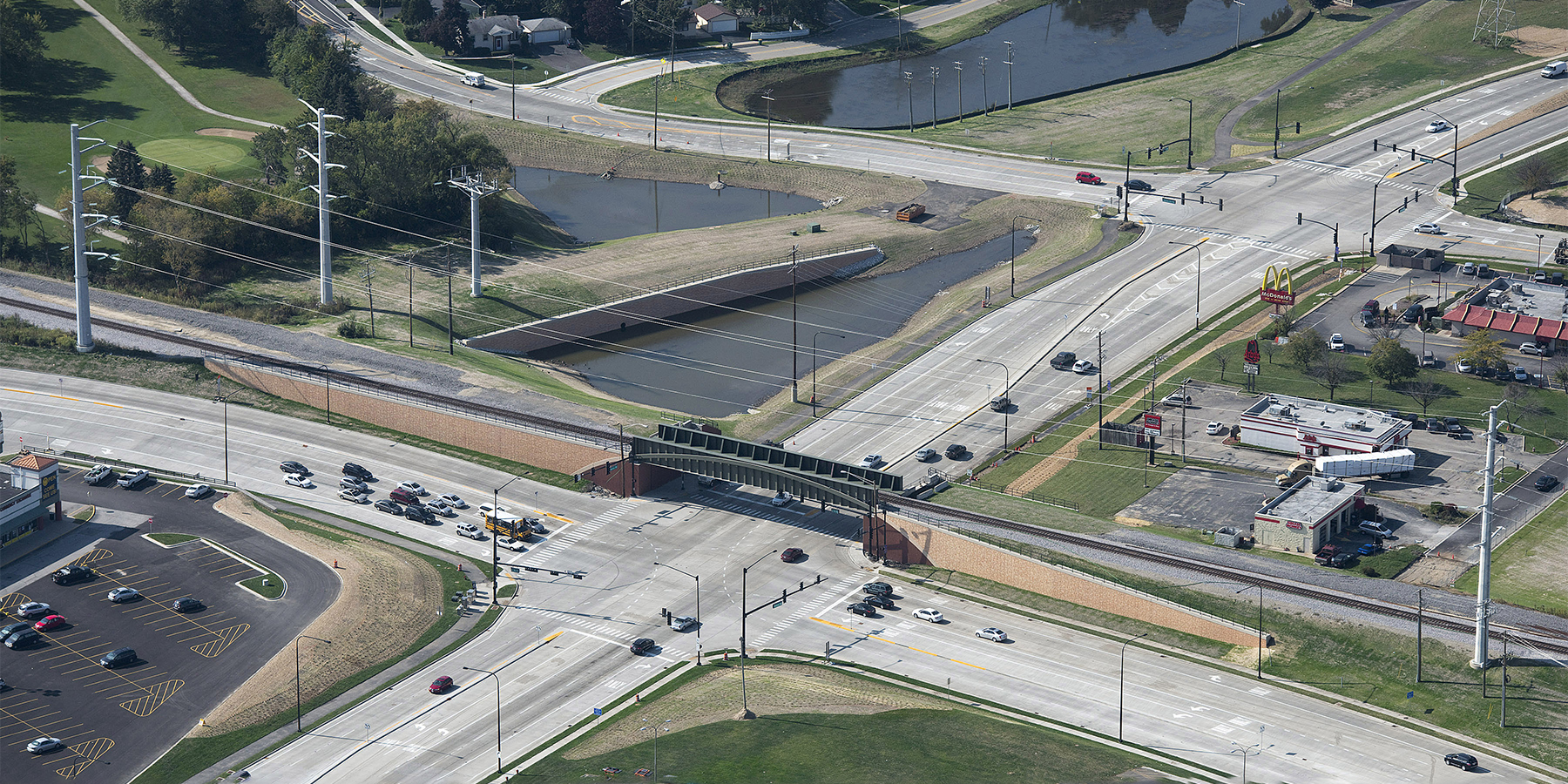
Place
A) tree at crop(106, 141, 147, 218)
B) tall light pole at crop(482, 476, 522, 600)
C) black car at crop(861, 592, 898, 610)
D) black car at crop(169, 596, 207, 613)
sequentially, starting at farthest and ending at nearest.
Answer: tree at crop(106, 141, 147, 218) < tall light pole at crop(482, 476, 522, 600) < black car at crop(861, 592, 898, 610) < black car at crop(169, 596, 207, 613)

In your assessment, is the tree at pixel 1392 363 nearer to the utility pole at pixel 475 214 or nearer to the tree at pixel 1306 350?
the tree at pixel 1306 350

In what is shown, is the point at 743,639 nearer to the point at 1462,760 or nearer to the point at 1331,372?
the point at 1462,760

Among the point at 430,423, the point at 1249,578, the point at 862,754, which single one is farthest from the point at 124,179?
the point at 1249,578

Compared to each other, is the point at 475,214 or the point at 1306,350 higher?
the point at 475,214

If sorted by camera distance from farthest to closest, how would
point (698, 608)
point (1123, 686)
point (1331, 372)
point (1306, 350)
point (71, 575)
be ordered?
1. point (1306, 350)
2. point (1331, 372)
3. point (71, 575)
4. point (698, 608)
5. point (1123, 686)

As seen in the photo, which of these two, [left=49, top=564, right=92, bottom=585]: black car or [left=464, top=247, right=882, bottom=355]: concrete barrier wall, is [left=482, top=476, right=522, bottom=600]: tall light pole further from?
[left=464, top=247, right=882, bottom=355]: concrete barrier wall

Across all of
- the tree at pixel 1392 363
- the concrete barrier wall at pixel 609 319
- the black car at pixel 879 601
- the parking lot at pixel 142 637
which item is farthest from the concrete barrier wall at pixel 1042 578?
the concrete barrier wall at pixel 609 319

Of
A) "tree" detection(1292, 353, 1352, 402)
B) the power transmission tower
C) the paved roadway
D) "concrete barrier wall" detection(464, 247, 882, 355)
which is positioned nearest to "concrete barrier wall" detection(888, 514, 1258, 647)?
the paved roadway

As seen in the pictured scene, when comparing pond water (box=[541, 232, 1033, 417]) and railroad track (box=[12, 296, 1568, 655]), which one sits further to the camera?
pond water (box=[541, 232, 1033, 417])
